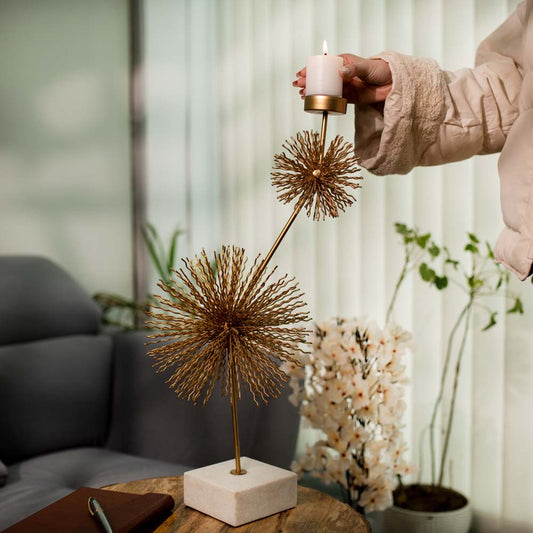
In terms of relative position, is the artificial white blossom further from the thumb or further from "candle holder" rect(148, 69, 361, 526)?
the thumb

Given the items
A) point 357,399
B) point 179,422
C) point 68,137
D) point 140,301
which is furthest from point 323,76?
point 140,301

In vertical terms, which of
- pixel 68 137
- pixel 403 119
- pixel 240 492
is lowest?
pixel 240 492

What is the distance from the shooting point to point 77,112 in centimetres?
238

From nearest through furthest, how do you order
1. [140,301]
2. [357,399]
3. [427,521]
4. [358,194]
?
[357,399] < [427,521] < [358,194] < [140,301]

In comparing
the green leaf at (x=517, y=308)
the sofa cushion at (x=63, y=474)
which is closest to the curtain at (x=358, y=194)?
the green leaf at (x=517, y=308)

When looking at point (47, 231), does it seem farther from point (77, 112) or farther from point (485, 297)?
point (485, 297)

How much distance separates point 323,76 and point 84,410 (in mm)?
1343

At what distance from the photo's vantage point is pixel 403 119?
3.56 feet

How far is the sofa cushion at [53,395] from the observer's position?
175 centimetres

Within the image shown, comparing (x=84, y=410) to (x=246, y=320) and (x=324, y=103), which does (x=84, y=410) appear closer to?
(x=246, y=320)

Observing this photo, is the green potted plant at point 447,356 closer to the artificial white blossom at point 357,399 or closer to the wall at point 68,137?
the artificial white blossom at point 357,399

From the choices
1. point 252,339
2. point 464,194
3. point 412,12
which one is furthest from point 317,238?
point 252,339

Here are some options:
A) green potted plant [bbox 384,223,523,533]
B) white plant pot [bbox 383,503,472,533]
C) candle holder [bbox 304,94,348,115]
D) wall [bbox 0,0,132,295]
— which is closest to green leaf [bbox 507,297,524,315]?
green potted plant [bbox 384,223,523,533]

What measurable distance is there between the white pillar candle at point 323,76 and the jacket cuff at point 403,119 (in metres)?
0.19
